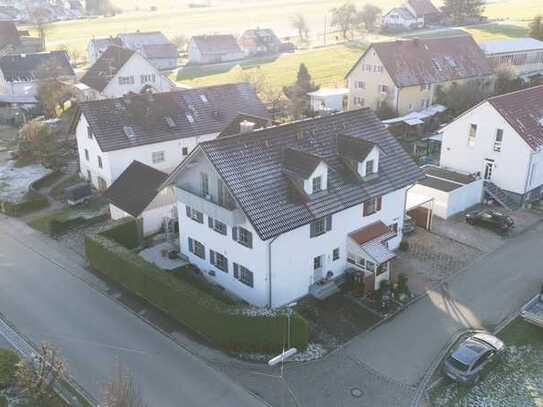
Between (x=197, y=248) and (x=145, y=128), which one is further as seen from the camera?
(x=145, y=128)

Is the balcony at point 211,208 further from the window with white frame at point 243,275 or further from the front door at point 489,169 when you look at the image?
the front door at point 489,169

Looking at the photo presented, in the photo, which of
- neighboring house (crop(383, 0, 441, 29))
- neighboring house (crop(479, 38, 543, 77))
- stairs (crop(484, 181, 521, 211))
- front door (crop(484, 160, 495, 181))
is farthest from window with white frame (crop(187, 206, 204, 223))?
neighboring house (crop(383, 0, 441, 29))

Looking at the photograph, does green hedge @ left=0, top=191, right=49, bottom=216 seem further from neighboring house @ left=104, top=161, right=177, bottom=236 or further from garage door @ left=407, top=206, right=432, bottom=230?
garage door @ left=407, top=206, right=432, bottom=230

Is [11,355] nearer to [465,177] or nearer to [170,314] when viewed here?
[170,314]

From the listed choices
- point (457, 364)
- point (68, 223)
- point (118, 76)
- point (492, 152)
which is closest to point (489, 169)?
point (492, 152)

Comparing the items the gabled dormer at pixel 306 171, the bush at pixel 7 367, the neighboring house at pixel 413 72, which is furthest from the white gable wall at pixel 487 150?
the bush at pixel 7 367

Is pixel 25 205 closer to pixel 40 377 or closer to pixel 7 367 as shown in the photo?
pixel 7 367
